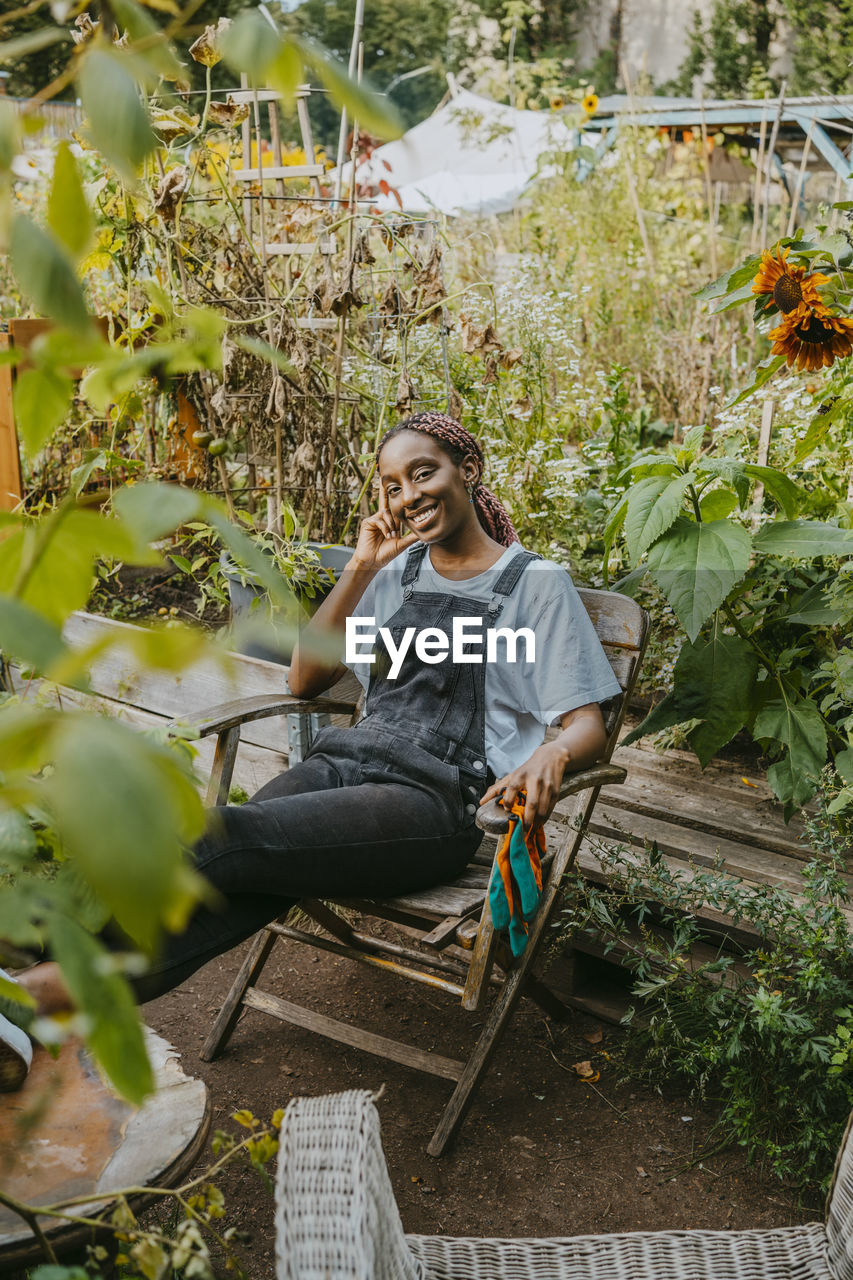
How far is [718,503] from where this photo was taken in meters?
2.76

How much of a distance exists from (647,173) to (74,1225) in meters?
7.26

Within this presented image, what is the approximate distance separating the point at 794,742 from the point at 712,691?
222 millimetres

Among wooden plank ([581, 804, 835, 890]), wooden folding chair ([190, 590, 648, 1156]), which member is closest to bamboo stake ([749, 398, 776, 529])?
wooden folding chair ([190, 590, 648, 1156])

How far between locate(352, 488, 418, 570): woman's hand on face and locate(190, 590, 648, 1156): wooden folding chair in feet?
1.26

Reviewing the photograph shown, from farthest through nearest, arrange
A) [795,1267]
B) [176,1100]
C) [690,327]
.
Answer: [690,327] < [176,1100] < [795,1267]

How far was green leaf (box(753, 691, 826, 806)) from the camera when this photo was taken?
2.57 m

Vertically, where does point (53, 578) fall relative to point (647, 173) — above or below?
above

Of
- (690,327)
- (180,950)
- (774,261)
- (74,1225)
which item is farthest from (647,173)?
(74,1225)

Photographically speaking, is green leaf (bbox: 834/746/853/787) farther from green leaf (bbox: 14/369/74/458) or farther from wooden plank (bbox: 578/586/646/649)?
green leaf (bbox: 14/369/74/458)

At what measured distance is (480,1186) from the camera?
2254mm

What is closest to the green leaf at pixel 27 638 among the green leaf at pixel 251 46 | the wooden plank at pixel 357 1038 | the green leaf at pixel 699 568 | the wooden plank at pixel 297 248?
the green leaf at pixel 251 46

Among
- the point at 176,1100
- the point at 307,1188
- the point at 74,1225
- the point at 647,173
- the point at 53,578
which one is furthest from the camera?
the point at 647,173

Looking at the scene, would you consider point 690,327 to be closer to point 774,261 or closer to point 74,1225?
point 774,261

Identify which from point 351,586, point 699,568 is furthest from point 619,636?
point 351,586
